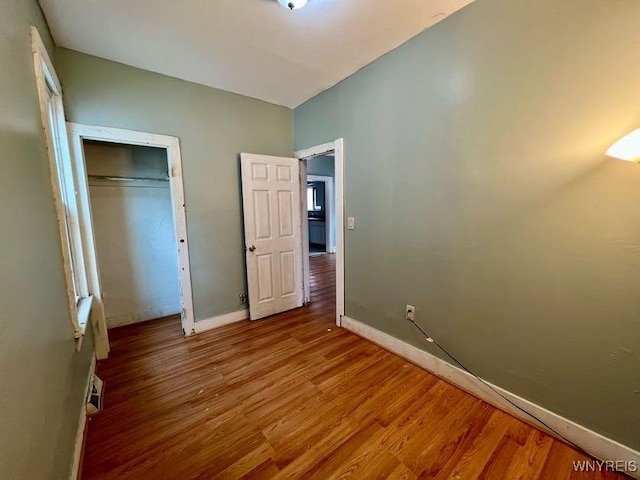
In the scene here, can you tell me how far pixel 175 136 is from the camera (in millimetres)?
2535

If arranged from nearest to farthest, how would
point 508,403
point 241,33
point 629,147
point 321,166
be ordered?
point 629,147, point 508,403, point 241,33, point 321,166

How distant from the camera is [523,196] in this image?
4.97 ft

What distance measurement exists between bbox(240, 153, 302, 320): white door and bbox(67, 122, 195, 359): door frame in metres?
0.64

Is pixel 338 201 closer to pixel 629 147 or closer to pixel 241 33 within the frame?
pixel 241 33

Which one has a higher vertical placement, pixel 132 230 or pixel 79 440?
pixel 132 230

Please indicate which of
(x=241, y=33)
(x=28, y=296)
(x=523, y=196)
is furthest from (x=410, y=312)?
(x=241, y=33)

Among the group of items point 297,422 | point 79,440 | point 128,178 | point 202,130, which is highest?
point 202,130

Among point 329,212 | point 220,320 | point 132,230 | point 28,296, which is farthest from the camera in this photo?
point 329,212

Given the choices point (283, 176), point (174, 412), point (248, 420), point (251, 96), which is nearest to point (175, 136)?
point (251, 96)

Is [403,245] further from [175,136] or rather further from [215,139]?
[175,136]

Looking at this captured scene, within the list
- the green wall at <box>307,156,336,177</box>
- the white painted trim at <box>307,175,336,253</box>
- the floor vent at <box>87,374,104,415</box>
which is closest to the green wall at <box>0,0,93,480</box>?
the floor vent at <box>87,374,104,415</box>

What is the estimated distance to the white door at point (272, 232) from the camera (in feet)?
9.61

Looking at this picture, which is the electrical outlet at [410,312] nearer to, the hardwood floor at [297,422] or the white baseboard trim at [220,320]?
the hardwood floor at [297,422]

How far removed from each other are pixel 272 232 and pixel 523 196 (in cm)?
242
